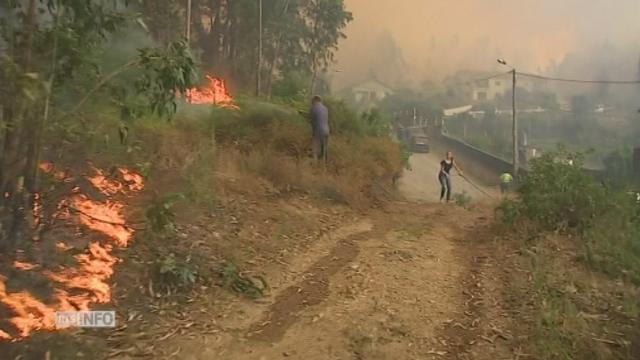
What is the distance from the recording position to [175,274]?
5.22 metres

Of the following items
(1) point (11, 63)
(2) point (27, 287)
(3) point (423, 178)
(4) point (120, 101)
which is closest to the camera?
(1) point (11, 63)

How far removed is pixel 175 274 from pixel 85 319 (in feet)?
3.54

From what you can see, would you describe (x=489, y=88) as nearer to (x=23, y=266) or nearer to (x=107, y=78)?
(x=107, y=78)

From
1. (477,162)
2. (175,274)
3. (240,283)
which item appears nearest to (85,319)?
(175,274)

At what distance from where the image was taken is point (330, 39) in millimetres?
33531

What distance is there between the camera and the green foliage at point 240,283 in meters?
5.52

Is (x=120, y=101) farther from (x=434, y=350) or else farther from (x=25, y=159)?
(x=434, y=350)

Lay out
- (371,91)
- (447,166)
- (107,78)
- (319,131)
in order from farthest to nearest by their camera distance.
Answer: (371,91) → (447,166) → (319,131) → (107,78)

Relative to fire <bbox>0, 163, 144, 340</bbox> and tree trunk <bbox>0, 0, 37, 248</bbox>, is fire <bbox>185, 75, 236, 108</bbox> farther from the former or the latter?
tree trunk <bbox>0, 0, 37, 248</bbox>

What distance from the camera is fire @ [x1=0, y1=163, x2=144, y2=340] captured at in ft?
13.3

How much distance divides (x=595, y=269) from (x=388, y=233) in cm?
285

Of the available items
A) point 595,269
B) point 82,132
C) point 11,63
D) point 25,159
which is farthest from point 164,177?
point 595,269

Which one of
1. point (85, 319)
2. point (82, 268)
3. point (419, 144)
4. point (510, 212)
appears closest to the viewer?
point (85, 319)

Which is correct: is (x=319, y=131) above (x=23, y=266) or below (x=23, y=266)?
above
